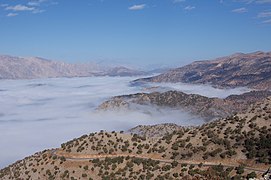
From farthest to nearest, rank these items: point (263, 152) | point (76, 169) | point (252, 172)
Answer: point (76, 169) → point (263, 152) → point (252, 172)

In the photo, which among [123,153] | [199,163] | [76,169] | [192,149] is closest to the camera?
[199,163]

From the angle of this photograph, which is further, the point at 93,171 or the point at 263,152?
the point at 93,171

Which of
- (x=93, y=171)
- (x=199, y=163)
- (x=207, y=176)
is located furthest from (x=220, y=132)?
(x=93, y=171)

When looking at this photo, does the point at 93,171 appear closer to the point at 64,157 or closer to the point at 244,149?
the point at 64,157

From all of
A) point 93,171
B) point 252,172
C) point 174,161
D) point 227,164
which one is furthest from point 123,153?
point 252,172

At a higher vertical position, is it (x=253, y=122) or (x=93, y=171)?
(x=253, y=122)

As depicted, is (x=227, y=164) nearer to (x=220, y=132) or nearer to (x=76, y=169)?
(x=220, y=132)
